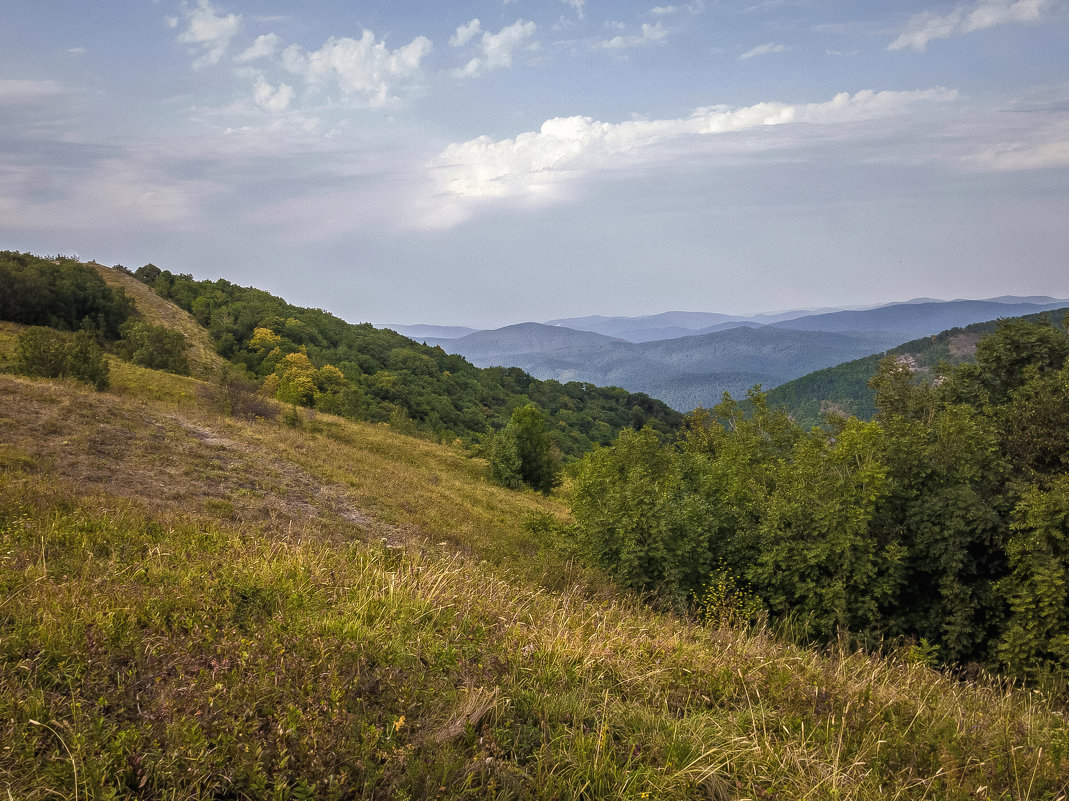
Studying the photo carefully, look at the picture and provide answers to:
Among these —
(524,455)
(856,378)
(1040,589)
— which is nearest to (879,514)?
(1040,589)

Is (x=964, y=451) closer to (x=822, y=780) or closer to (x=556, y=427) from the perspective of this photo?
(x=822, y=780)

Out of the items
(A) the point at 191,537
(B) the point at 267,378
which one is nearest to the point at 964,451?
(A) the point at 191,537

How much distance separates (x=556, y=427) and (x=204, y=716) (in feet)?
304

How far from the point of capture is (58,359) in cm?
2323

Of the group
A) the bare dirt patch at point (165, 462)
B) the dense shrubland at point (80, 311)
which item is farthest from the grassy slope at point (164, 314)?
the bare dirt patch at point (165, 462)

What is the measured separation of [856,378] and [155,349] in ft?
591

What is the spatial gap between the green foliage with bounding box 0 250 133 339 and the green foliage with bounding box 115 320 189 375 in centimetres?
571

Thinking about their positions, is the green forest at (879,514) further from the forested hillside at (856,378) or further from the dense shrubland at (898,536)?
the forested hillside at (856,378)

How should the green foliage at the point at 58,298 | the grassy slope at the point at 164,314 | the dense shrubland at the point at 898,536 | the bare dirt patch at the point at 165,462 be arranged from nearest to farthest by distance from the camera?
the bare dirt patch at the point at 165,462
the dense shrubland at the point at 898,536
the green foliage at the point at 58,298
the grassy slope at the point at 164,314

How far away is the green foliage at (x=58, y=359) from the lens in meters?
22.5

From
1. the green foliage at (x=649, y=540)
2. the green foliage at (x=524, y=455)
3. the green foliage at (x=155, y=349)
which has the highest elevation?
the green foliage at (x=155, y=349)

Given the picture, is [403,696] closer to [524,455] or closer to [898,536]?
Answer: [898,536]

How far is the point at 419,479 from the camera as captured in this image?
25.3 meters

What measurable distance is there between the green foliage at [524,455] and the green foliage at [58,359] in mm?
23437
